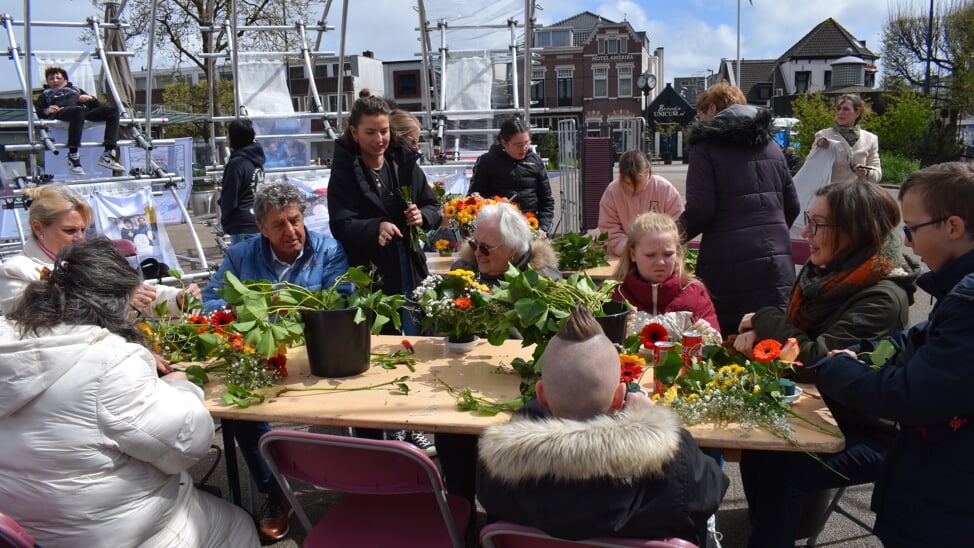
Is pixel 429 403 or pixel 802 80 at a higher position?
pixel 802 80

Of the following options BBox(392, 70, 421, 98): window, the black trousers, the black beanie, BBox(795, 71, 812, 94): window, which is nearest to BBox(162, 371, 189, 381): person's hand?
the black beanie

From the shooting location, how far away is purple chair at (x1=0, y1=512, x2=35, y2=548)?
62.8 inches

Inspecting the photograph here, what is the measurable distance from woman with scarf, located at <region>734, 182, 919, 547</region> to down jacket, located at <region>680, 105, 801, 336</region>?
3.56ft

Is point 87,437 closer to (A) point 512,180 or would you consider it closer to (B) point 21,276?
(B) point 21,276

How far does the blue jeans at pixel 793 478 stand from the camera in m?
2.29

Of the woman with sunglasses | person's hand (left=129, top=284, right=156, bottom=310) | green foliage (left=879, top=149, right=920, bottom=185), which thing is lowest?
person's hand (left=129, top=284, right=156, bottom=310)

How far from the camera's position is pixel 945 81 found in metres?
25.2

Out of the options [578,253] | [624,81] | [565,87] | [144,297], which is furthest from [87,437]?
[624,81]

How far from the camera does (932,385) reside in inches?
66.9

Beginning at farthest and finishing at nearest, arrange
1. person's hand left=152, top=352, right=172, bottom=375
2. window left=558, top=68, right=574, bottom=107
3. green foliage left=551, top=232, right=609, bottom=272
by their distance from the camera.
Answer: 1. window left=558, top=68, right=574, bottom=107
2. green foliage left=551, top=232, right=609, bottom=272
3. person's hand left=152, top=352, right=172, bottom=375

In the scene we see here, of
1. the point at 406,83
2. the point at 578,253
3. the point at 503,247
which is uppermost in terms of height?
the point at 406,83

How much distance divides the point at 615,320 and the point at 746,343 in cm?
52

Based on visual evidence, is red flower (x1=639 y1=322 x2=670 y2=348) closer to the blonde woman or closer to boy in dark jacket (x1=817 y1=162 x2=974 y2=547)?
boy in dark jacket (x1=817 y1=162 x2=974 y2=547)

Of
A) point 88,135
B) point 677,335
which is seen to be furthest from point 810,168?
point 88,135
